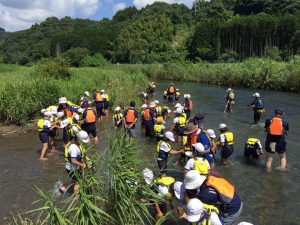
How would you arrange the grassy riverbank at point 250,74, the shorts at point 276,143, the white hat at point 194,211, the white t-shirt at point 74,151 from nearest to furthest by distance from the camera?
1. the white hat at point 194,211
2. the white t-shirt at point 74,151
3. the shorts at point 276,143
4. the grassy riverbank at point 250,74

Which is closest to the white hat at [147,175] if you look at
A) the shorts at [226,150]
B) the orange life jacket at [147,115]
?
the shorts at [226,150]

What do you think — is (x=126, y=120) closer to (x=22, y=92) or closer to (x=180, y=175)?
(x=180, y=175)

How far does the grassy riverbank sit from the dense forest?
17551 millimetres

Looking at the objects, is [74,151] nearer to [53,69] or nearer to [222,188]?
[222,188]

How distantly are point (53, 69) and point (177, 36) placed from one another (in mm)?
77633

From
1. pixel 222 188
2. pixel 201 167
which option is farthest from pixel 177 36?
pixel 222 188

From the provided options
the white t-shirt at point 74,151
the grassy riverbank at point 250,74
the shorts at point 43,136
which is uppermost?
the white t-shirt at point 74,151

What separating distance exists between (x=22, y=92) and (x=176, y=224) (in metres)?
12.2

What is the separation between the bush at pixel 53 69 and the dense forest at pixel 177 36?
721 inches

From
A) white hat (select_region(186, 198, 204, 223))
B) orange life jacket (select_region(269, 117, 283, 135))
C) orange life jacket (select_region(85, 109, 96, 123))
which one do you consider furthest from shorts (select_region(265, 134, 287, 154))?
white hat (select_region(186, 198, 204, 223))

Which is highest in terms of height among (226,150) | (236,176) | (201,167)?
(201,167)

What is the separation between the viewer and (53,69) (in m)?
24.8

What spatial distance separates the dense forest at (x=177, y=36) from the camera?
62031 mm

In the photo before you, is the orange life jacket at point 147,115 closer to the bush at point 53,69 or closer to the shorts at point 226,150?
the shorts at point 226,150
